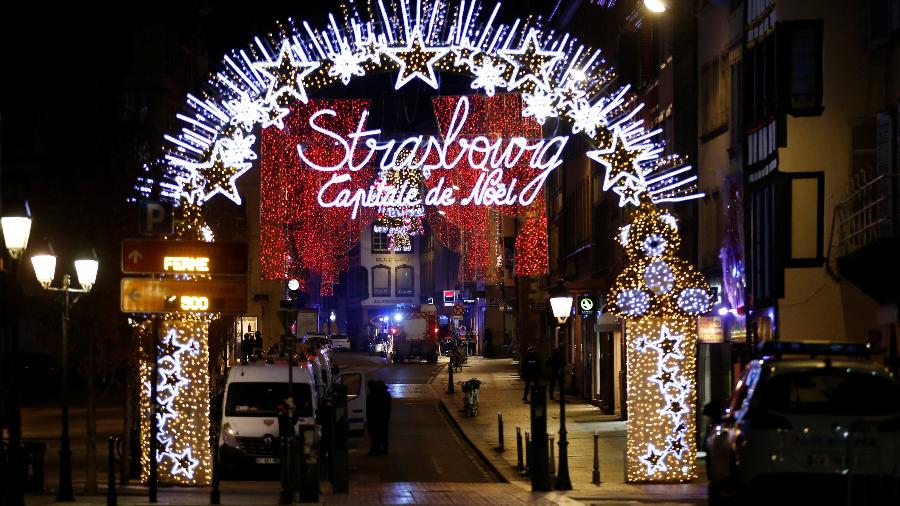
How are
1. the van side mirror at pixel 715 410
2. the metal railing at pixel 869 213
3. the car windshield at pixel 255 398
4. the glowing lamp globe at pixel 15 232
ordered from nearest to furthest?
the van side mirror at pixel 715 410 < the glowing lamp globe at pixel 15 232 < the metal railing at pixel 869 213 < the car windshield at pixel 255 398

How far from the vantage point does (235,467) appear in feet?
89.4

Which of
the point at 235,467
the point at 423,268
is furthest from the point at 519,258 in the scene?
the point at 423,268

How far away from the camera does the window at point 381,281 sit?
13050cm

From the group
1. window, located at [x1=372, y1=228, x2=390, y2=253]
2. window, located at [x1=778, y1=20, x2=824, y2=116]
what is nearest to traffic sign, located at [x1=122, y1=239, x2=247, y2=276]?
window, located at [x1=778, y1=20, x2=824, y2=116]

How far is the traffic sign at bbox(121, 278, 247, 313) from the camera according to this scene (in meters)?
21.8

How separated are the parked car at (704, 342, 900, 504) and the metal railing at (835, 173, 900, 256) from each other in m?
6.28

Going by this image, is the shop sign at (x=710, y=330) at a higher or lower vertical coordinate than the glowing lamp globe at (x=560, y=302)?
lower

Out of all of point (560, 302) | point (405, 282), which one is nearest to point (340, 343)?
point (405, 282)

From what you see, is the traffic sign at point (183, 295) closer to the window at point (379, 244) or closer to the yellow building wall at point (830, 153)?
the yellow building wall at point (830, 153)

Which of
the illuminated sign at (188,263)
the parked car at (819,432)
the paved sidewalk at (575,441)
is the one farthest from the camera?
the paved sidewalk at (575,441)

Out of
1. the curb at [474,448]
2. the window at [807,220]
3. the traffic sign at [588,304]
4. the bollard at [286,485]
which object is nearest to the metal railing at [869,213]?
the window at [807,220]

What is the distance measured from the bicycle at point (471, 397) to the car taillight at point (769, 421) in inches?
1099

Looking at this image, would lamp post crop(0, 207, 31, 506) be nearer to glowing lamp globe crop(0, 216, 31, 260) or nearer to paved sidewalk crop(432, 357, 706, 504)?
glowing lamp globe crop(0, 216, 31, 260)

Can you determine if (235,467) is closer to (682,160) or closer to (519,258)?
(682,160)
